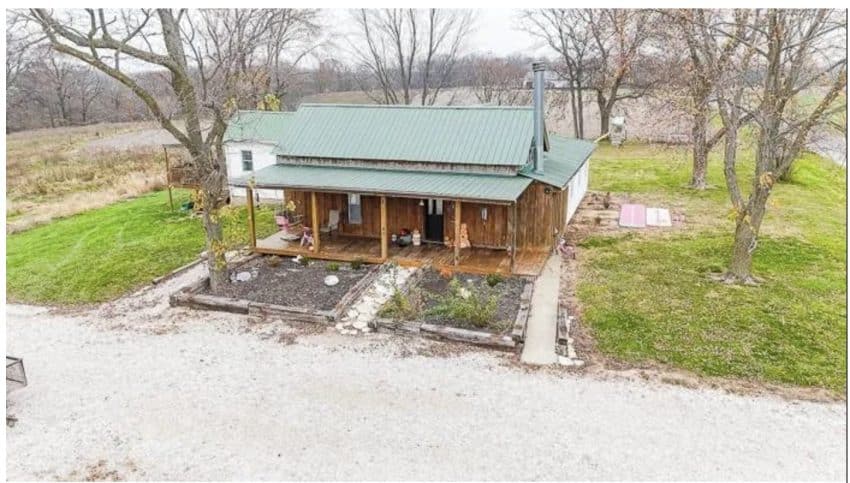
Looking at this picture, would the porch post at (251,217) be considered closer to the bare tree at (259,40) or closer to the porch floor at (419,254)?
the porch floor at (419,254)

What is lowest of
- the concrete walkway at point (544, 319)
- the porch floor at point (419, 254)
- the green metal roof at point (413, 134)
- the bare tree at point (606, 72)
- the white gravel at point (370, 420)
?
the white gravel at point (370, 420)

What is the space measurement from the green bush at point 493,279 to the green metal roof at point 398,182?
1.78 meters

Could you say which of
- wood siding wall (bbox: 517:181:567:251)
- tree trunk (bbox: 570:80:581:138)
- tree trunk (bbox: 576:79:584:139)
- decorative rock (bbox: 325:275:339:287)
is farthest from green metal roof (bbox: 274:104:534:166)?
tree trunk (bbox: 570:80:581:138)

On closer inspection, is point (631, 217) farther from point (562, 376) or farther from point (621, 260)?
point (562, 376)

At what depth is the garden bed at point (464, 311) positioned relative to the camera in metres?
10.5

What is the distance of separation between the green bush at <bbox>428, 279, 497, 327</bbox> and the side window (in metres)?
Result: 12.5

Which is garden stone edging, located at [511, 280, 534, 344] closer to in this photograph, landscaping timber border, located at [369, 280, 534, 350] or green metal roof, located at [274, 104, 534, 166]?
landscaping timber border, located at [369, 280, 534, 350]

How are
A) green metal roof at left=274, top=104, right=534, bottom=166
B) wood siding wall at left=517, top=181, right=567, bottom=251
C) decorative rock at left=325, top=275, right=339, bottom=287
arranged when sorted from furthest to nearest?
wood siding wall at left=517, top=181, right=567, bottom=251 → green metal roof at left=274, top=104, right=534, bottom=166 → decorative rock at left=325, top=275, right=339, bottom=287

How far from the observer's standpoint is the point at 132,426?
8195 millimetres

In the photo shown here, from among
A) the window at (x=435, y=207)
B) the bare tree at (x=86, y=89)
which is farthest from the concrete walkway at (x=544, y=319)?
the bare tree at (x=86, y=89)

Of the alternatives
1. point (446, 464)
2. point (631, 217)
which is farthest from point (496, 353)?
point (631, 217)

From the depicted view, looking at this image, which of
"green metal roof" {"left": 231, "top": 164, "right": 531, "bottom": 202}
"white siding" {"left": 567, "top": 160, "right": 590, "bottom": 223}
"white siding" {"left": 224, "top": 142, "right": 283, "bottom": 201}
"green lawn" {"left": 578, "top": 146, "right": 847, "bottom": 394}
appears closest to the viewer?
"green lawn" {"left": 578, "top": 146, "right": 847, "bottom": 394}

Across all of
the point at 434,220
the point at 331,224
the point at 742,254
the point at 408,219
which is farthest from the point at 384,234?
the point at 742,254

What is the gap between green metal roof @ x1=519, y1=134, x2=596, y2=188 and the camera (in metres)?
14.5
